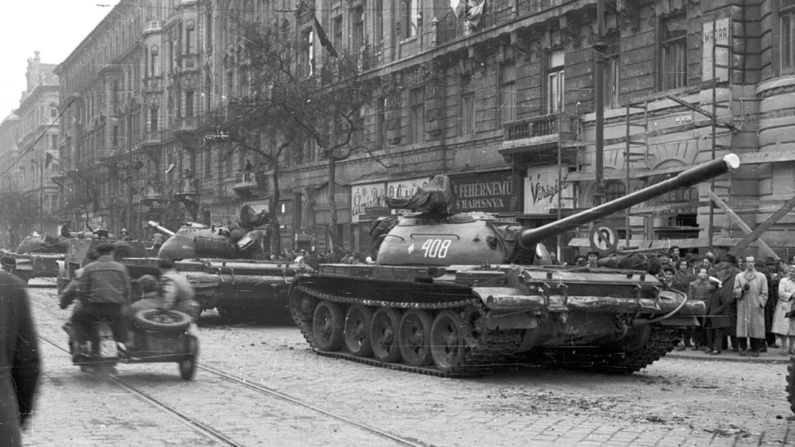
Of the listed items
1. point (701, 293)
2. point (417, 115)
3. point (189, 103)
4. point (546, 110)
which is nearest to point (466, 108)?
point (417, 115)

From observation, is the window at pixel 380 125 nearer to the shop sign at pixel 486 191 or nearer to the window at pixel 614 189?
the shop sign at pixel 486 191

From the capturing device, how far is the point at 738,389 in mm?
11094

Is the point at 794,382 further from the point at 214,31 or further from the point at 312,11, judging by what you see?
the point at 214,31

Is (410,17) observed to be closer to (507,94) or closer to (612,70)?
(507,94)

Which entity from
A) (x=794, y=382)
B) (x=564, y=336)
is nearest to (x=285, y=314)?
(x=564, y=336)

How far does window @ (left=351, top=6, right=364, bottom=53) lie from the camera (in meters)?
35.1

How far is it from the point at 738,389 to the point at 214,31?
41.7 metres

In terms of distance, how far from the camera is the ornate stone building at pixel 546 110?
19531mm

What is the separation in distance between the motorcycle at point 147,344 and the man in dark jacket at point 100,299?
6 centimetres

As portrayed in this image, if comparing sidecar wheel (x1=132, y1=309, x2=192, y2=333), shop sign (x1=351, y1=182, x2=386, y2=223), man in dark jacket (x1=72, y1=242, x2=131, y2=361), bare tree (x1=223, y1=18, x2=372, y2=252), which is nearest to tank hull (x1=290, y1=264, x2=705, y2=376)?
sidecar wheel (x1=132, y1=309, x2=192, y2=333)

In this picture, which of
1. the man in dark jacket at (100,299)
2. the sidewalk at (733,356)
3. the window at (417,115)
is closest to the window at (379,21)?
the window at (417,115)

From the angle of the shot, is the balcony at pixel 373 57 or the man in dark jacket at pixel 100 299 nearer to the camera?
the man in dark jacket at pixel 100 299

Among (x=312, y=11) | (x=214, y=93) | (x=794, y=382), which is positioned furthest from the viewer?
(x=214, y=93)

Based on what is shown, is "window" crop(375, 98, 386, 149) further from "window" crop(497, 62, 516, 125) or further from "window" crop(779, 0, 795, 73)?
"window" crop(779, 0, 795, 73)
